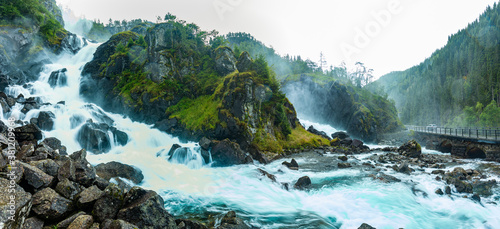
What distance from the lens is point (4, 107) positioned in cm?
2097

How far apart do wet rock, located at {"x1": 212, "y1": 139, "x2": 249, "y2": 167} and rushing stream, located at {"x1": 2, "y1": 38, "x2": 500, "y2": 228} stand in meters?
0.97

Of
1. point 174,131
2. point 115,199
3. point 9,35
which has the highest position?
point 9,35

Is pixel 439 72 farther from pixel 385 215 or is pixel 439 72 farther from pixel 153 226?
pixel 153 226

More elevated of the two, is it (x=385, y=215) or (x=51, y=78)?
(x=51, y=78)

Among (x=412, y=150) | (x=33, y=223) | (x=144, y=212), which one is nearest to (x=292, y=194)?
(x=144, y=212)

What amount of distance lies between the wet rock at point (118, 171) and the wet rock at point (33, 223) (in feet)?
25.6

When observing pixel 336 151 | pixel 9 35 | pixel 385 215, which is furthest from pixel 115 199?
pixel 9 35

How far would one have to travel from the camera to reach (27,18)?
38.3 metres

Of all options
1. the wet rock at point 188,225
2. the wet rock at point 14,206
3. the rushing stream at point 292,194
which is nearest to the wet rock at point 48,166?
the wet rock at point 14,206

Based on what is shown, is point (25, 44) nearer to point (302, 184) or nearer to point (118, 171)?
point (118, 171)

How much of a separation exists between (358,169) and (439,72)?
131 metres

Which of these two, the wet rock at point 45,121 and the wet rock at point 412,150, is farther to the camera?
the wet rock at point 412,150

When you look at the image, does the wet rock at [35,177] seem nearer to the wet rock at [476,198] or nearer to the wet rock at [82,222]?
the wet rock at [82,222]

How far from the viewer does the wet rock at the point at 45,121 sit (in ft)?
68.8
